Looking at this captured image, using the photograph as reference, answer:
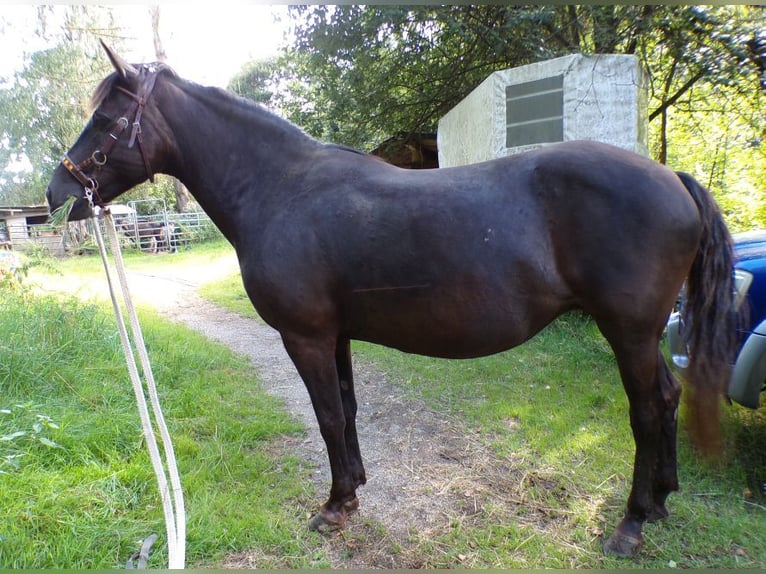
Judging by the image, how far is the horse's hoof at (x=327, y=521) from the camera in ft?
7.79

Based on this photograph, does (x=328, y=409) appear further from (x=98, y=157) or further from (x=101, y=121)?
(x=101, y=121)

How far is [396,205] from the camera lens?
6.61ft

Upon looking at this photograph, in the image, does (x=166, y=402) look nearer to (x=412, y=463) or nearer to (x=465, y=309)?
(x=412, y=463)

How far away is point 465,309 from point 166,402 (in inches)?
116

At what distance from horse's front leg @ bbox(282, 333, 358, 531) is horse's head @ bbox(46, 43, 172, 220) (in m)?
1.14

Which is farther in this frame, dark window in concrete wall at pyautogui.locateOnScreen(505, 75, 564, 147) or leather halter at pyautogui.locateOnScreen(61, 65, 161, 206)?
dark window in concrete wall at pyautogui.locateOnScreen(505, 75, 564, 147)

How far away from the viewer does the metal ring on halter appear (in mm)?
2098

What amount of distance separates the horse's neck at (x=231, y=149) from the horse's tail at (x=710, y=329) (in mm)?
1937

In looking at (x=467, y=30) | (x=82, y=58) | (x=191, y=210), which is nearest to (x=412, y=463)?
(x=467, y=30)

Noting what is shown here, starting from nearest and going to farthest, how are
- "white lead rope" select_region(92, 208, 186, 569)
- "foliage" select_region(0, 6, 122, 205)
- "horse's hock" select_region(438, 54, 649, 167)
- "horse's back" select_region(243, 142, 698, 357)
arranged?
1. "horse's back" select_region(243, 142, 698, 357)
2. "white lead rope" select_region(92, 208, 186, 569)
3. "horse's hock" select_region(438, 54, 649, 167)
4. "foliage" select_region(0, 6, 122, 205)

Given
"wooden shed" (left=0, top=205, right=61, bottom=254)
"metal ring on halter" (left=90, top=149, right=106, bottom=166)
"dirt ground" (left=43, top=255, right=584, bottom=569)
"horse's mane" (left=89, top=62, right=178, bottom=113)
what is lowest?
"dirt ground" (left=43, top=255, right=584, bottom=569)

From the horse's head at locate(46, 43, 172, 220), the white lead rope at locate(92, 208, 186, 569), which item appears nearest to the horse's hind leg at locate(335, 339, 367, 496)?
the white lead rope at locate(92, 208, 186, 569)

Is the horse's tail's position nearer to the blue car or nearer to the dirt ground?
the blue car

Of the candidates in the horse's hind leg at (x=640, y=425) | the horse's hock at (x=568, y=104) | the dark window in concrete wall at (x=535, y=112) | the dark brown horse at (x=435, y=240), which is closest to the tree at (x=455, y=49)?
the horse's hock at (x=568, y=104)
